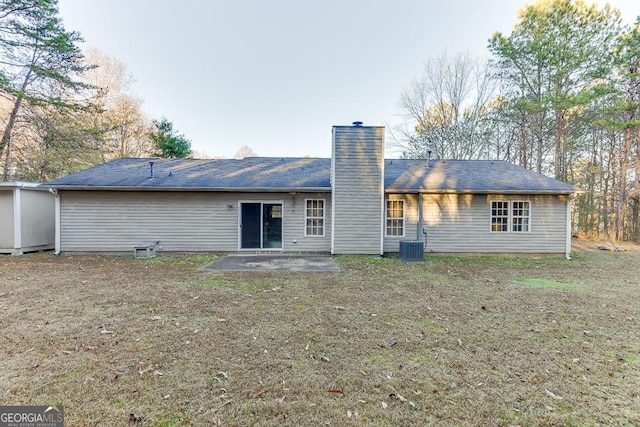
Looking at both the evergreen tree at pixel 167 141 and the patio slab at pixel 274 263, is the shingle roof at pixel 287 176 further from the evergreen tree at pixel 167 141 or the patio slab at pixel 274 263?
the evergreen tree at pixel 167 141

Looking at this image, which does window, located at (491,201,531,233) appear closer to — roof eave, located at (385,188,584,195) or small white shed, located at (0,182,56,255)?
roof eave, located at (385,188,584,195)

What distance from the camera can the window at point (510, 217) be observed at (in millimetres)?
10102

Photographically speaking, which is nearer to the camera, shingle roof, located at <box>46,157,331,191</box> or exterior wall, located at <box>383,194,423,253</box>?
shingle roof, located at <box>46,157,331,191</box>

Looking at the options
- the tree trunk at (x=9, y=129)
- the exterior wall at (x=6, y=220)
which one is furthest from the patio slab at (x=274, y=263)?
the tree trunk at (x=9, y=129)

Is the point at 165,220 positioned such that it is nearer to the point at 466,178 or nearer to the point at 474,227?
the point at 474,227

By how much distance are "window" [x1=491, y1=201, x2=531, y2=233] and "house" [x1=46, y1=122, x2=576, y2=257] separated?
4 centimetres

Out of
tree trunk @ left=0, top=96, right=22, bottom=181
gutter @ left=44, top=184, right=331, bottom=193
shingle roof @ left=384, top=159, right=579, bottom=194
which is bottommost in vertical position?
gutter @ left=44, top=184, right=331, bottom=193

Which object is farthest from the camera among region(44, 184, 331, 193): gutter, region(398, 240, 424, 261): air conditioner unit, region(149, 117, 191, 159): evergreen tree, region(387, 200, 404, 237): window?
region(149, 117, 191, 159): evergreen tree

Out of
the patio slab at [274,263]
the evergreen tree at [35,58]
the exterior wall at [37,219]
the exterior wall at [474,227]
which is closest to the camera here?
the patio slab at [274,263]

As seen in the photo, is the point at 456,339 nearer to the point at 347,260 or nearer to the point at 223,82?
the point at 347,260

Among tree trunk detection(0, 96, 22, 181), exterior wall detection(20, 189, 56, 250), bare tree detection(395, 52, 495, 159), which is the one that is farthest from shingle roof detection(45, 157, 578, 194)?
bare tree detection(395, 52, 495, 159)

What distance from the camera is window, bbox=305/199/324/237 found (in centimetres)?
1012

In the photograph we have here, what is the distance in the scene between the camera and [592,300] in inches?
200

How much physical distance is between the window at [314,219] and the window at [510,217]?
6.00m
